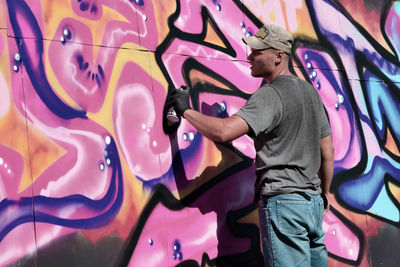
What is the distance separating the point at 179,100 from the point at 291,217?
987mm

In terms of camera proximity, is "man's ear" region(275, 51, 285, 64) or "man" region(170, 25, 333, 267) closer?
"man" region(170, 25, 333, 267)

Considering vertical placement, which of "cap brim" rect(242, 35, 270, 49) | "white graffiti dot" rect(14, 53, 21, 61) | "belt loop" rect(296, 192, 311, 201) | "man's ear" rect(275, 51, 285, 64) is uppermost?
"white graffiti dot" rect(14, 53, 21, 61)

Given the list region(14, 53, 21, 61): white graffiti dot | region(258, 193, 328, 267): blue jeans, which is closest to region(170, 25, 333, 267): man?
region(258, 193, 328, 267): blue jeans

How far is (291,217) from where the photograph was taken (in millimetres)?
3484

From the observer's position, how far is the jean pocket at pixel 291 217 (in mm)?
3471

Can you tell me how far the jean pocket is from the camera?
3471mm

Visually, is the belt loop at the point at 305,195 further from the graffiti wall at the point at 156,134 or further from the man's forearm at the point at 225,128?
the graffiti wall at the point at 156,134

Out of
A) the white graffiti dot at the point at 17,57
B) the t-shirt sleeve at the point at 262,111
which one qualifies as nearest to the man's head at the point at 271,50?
the t-shirt sleeve at the point at 262,111

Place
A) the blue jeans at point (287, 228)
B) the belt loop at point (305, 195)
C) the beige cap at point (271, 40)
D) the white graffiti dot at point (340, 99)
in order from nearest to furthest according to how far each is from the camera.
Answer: the blue jeans at point (287, 228), the belt loop at point (305, 195), the beige cap at point (271, 40), the white graffiti dot at point (340, 99)

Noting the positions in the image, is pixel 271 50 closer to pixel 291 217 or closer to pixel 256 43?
pixel 256 43

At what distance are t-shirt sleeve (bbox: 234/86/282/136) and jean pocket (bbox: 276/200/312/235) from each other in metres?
0.42

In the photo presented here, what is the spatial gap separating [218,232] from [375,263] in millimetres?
1506

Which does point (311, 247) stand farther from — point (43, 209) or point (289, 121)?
point (43, 209)

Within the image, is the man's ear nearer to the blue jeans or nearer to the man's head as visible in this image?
the man's head
